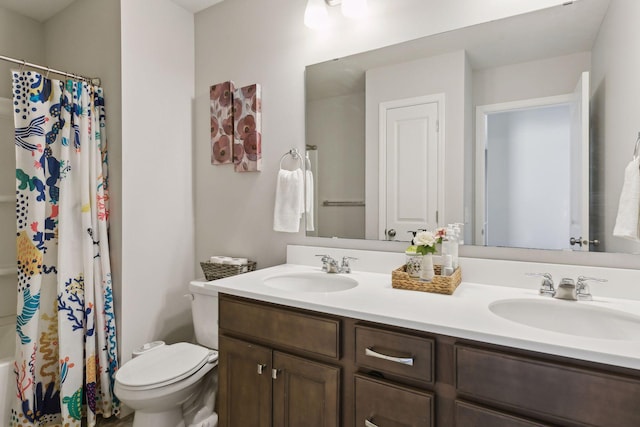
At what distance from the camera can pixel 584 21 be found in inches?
53.7

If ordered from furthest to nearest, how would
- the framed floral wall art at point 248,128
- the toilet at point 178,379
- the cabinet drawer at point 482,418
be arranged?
the framed floral wall art at point 248,128 → the toilet at point 178,379 → the cabinet drawer at point 482,418

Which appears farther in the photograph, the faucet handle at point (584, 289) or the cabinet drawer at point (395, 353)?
the faucet handle at point (584, 289)

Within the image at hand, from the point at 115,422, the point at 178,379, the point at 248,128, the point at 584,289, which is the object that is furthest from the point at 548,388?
the point at 115,422

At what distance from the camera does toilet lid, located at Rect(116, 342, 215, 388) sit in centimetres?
162

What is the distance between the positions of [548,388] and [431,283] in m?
0.53

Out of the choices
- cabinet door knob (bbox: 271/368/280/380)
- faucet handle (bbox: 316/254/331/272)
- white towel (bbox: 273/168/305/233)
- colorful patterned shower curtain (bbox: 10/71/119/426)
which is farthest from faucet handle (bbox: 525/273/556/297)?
colorful patterned shower curtain (bbox: 10/71/119/426)

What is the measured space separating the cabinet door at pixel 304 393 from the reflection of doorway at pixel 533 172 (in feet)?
2.84

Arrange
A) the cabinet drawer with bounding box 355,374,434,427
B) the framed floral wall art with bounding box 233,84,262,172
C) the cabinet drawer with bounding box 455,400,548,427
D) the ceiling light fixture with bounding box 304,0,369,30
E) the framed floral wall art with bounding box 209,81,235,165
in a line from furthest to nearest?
the framed floral wall art with bounding box 209,81,235,165 < the framed floral wall art with bounding box 233,84,262,172 < the ceiling light fixture with bounding box 304,0,369,30 < the cabinet drawer with bounding box 355,374,434,427 < the cabinet drawer with bounding box 455,400,548,427

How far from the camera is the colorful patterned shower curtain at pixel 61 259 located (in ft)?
6.11

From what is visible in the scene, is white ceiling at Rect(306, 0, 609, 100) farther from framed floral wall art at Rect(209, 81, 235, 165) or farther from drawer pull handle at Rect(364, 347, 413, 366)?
drawer pull handle at Rect(364, 347, 413, 366)

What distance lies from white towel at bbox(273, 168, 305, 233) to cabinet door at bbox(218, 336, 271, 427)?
700 mm

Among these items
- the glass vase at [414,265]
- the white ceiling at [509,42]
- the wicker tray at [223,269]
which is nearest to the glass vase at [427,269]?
the glass vase at [414,265]

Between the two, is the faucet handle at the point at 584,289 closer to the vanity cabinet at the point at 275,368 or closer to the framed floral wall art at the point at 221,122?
the vanity cabinet at the point at 275,368

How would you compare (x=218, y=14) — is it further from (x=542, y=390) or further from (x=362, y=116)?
(x=542, y=390)
